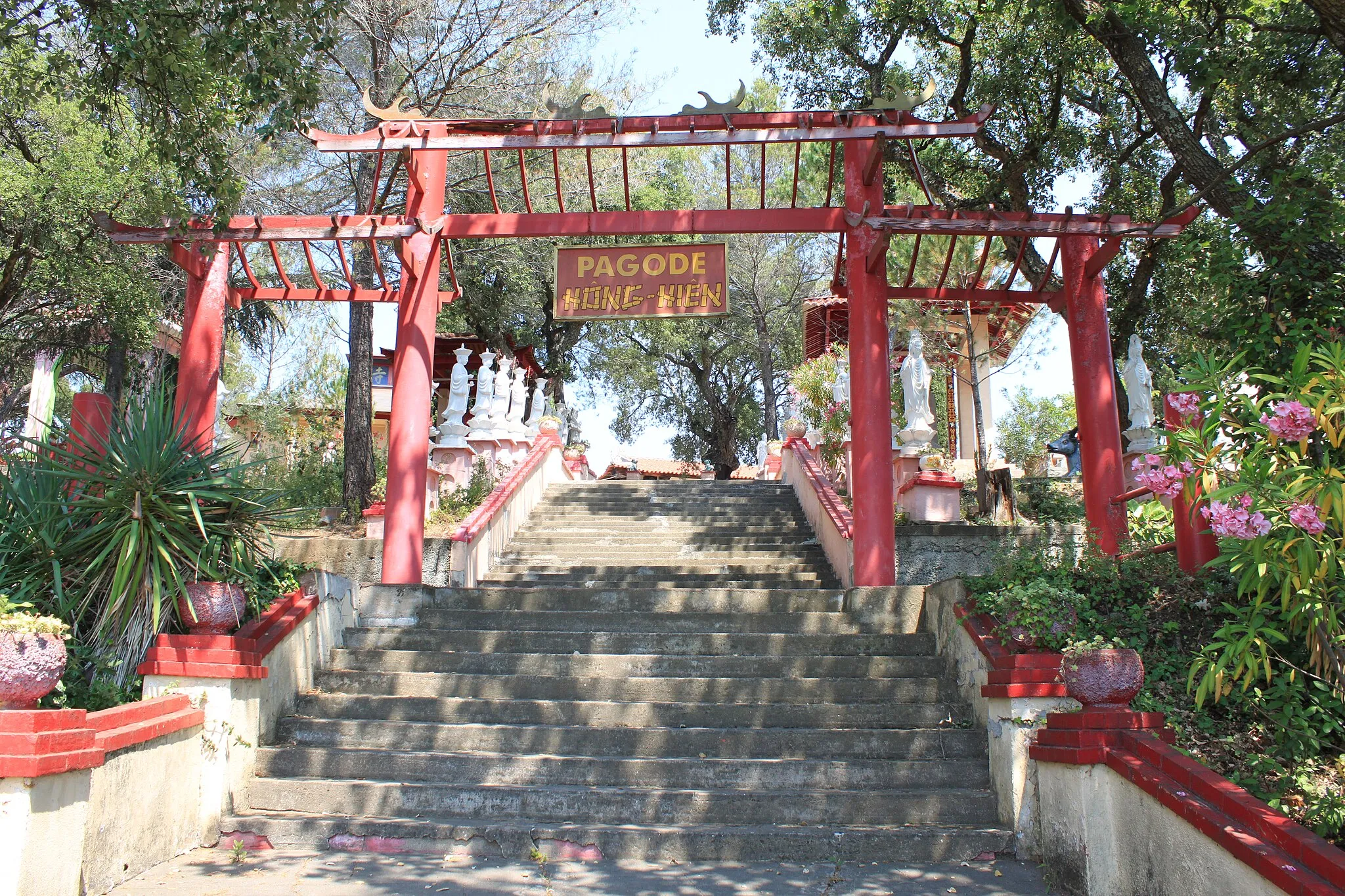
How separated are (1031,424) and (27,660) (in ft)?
97.5

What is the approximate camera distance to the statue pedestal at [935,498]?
10688mm

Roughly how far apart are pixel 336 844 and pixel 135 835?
1.00 meters

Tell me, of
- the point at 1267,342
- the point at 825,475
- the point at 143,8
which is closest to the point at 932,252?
the point at 825,475

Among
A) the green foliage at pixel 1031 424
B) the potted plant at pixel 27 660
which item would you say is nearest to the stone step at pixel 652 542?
the potted plant at pixel 27 660

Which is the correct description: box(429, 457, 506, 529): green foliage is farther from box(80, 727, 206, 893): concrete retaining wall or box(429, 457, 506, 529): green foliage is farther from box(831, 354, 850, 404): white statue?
box(80, 727, 206, 893): concrete retaining wall

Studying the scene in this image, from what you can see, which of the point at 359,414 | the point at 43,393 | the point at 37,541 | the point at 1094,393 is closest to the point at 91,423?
the point at 37,541

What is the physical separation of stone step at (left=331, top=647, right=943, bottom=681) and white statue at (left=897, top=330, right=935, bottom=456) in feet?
14.6

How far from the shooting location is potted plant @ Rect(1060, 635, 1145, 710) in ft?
16.0

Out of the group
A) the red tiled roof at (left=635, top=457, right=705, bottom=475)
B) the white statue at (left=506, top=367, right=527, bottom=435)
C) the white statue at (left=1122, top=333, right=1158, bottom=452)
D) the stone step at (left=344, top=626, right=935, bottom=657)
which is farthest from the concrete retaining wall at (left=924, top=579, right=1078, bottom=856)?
the red tiled roof at (left=635, top=457, right=705, bottom=475)

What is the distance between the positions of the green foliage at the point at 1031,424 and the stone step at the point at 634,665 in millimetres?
18657

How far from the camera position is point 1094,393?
8891 mm

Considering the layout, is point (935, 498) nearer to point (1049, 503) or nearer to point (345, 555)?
point (1049, 503)

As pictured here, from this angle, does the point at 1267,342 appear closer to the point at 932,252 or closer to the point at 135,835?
the point at 135,835

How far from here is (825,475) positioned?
503 inches
